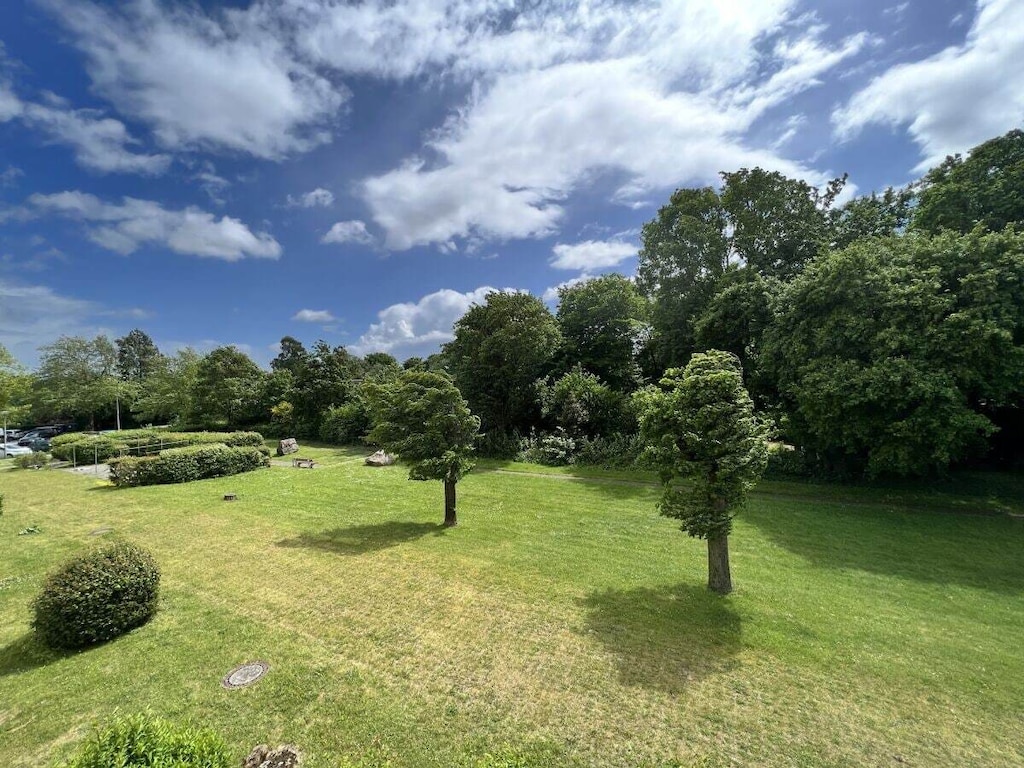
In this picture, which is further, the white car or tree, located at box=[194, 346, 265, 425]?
tree, located at box=[194, 346, 265, 425]

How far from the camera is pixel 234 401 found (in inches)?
1694

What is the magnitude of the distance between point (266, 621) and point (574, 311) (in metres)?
26.9

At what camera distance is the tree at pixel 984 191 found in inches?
638

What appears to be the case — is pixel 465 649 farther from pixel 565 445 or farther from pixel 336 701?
pixel 565 445

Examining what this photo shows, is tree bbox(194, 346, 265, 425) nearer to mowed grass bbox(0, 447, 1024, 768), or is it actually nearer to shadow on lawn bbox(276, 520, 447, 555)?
mowed grass bbox(0, 447, 1024, 768)

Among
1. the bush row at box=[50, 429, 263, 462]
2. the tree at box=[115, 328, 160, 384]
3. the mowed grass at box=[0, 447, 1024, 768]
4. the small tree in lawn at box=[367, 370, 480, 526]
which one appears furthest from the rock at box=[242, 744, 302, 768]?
the tree at box=[115, 328, 160, 384]

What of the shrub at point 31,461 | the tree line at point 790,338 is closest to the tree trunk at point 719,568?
the tree line at point 790,338

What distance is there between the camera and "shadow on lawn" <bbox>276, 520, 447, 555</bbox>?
12.0 meters

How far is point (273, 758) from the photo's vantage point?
4.92m

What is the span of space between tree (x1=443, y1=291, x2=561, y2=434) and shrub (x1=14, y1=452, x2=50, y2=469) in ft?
87.2

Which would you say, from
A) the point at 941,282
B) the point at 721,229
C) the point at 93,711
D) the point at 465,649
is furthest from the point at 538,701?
the point at 721,229

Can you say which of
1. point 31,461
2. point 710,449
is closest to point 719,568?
point 710,449

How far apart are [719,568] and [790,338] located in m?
11.7

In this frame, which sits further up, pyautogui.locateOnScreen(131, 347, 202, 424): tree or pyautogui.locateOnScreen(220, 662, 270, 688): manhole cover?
pyautogui.locateOnScreen(131, 347, 202, 424): tree
